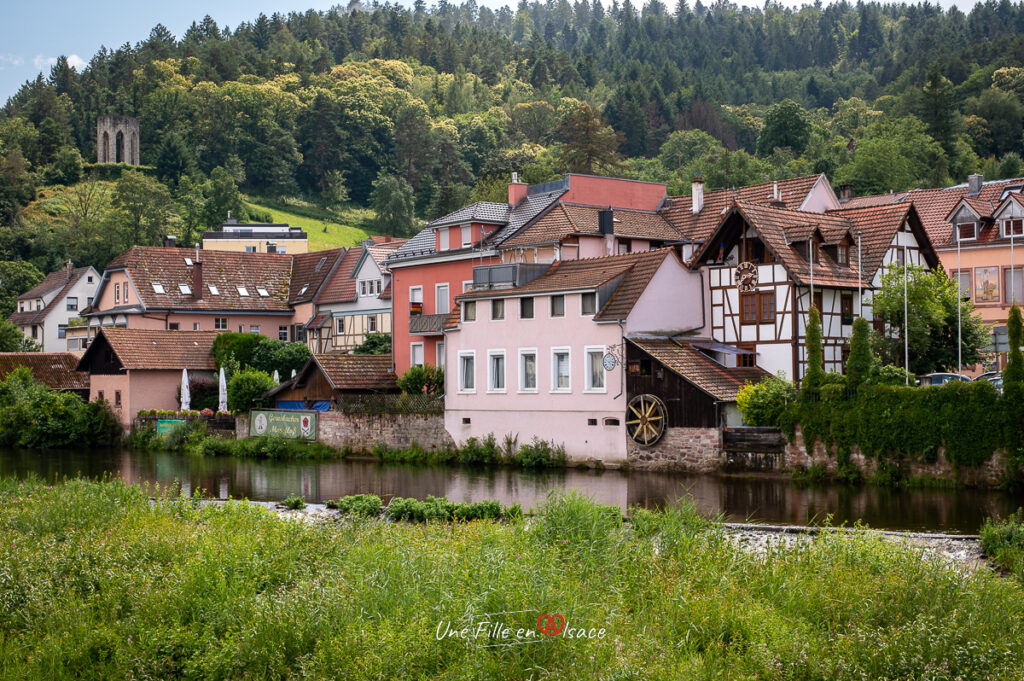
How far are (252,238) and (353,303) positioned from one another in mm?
49402

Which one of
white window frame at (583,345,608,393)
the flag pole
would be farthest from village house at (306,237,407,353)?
the flag pole

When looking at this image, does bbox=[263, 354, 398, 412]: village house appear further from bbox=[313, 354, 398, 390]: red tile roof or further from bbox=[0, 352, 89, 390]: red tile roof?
bbox=[0, 352, 89, 390]: red tile roof

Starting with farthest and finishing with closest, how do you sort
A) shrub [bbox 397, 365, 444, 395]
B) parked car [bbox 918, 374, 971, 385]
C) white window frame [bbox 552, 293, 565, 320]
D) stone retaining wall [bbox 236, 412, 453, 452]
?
1. shrub [bbox 397, 365, 444, 395]
2. stone retaining wall [bbox 236, 412, 453, 452]
3. white window frame [bbox 552, 293, 565, 320]
4. parked car [bbox 918, 374, 971, 385]

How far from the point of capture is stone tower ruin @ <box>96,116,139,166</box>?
15475 cm

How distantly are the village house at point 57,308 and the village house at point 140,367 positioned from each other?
124 ft

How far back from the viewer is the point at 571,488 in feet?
109

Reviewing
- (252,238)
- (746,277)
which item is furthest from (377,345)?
(252,238)

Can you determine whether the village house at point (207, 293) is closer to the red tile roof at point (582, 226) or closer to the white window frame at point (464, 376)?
the red tile roof at point (582, 226)

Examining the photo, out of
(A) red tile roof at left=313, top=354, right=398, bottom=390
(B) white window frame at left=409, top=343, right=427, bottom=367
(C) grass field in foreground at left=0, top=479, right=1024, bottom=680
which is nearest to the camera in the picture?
(C) grass field in foreground at left=0, top=479, right=1024, bottom=680

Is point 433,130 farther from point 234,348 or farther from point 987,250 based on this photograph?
point 987,250

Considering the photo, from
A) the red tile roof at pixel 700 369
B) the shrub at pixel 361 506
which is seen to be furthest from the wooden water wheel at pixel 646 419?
the shrub at pixel 361 506

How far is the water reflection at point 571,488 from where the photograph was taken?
87.2 feet

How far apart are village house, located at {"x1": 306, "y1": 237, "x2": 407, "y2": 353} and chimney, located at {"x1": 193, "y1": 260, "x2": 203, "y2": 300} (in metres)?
7.46

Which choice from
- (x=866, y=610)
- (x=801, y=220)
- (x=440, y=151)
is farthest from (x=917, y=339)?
(x=440, y=151)
